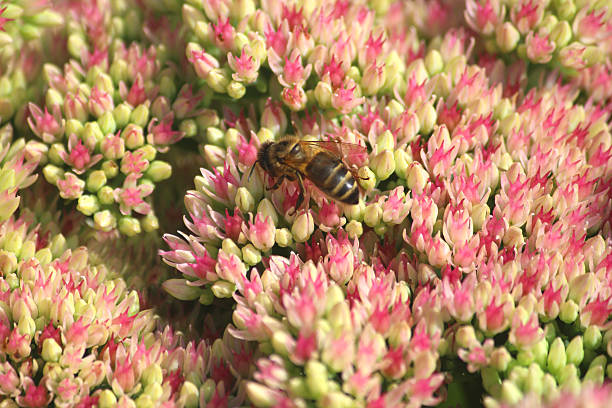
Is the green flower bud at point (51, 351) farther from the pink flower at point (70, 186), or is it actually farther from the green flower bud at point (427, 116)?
the green flower bud at point (427, 116)

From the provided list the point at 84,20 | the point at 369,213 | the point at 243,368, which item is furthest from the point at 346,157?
the point at 84,20

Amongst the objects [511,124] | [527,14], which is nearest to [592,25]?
[527,14]

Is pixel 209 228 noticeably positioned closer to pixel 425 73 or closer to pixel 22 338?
pixel 22 338

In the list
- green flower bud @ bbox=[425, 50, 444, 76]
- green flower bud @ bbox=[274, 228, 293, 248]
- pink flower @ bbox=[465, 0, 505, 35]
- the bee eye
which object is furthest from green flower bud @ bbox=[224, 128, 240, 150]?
pink flower @ bbox=[465, 0, 505, 35]

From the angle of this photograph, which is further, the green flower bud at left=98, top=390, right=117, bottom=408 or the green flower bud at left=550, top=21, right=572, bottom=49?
the green flower bud at left=550, top=21, right=572, bottom=49

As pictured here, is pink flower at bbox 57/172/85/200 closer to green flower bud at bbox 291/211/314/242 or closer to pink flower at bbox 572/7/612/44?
green flower bud at bbox 291/211/314/242

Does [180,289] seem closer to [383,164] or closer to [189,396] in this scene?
[189,396]
